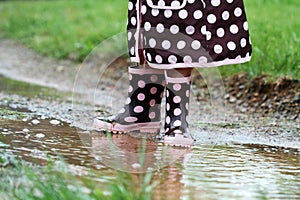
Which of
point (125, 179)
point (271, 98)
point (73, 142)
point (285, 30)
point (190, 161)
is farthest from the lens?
point (285, 30)

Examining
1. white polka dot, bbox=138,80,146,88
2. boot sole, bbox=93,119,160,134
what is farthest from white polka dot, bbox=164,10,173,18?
boot sole, bbox=93,119,160,134

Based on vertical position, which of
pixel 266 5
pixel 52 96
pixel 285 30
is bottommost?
pixel 52 96

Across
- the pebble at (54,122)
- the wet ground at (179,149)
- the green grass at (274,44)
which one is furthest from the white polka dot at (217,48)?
the green grass at (274,44)

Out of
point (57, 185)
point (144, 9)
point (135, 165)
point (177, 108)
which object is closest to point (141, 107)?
point (177, 108)

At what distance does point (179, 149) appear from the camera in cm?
345

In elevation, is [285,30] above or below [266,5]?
below

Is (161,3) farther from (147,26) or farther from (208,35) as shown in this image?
(208,35)

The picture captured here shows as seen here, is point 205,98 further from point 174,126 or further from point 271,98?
point 174,126

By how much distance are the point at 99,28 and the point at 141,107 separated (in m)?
4.38

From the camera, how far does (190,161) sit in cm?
317

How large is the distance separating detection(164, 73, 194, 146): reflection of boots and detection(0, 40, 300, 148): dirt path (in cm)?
19

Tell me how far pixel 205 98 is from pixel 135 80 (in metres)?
1.72

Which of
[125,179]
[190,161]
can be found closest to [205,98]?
[190,161]

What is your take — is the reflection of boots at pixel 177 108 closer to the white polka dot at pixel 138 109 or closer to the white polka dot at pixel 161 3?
the white polka dot at pixel 138 109
